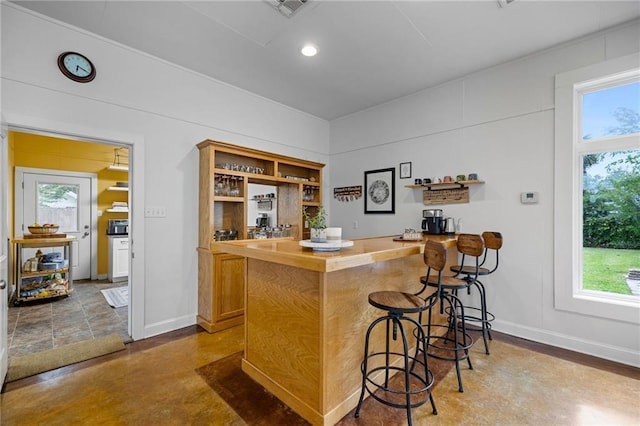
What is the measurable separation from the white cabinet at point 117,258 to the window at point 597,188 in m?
6.69

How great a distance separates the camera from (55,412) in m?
1.85

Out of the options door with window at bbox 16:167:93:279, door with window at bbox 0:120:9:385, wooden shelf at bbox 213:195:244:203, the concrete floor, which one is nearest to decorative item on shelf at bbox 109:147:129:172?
door with window at bbox 16:167:93:279

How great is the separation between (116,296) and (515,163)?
587 centimetres

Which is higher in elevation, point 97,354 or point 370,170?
point 370,170

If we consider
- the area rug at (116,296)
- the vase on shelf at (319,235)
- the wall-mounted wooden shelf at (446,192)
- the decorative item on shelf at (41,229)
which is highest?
the wall-mounted wooden shelf at (446,192)

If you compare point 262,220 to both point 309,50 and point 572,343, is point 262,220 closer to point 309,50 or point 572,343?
point 309,50

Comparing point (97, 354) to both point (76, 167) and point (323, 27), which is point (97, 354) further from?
point (76, 167)

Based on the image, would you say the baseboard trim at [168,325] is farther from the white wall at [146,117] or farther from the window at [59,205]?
the window at [59,205]

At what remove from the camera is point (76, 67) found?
2.62 metres

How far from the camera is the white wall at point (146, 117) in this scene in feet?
7.88

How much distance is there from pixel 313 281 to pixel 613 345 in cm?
295

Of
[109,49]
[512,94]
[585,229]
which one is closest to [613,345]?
[585,229]

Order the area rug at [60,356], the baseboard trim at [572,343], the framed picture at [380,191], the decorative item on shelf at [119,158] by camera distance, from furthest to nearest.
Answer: the decorative item on shelf at [119,158] < the framed picture at [380,191] < the baseboard trim at [572,343] < the area rug at [60,356]

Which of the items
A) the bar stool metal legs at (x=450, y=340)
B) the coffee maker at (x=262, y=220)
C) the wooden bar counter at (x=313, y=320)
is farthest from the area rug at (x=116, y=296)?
the bar stool metal legs at (x=450, y=340)
